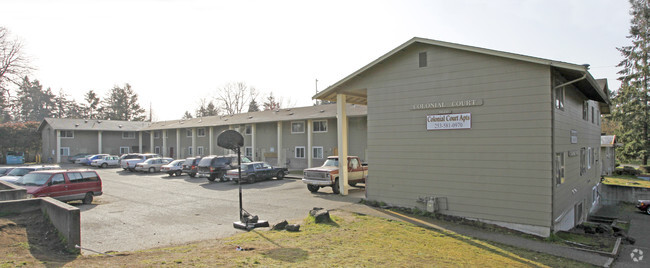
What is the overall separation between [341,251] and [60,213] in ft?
19.1

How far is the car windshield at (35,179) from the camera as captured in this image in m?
13.9

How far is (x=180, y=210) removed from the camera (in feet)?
43.3

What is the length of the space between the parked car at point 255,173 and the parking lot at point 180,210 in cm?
78

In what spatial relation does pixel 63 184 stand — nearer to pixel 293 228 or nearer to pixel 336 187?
pixel 293 228

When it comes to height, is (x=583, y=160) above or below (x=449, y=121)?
below

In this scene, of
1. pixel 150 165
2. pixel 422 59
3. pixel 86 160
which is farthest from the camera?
pixel 86 160

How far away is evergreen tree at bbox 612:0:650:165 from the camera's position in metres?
42.1

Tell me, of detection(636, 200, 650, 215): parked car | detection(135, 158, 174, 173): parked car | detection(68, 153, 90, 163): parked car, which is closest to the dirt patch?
detection(135, 158, 174, 173): parked car

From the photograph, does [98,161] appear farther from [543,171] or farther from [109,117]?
[109,117]

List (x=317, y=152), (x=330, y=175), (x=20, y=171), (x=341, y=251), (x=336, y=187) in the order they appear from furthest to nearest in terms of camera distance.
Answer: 1. (x=317, y=152)
2. (x=20, y=171)
3. (x=336, y=187)
4. (x=330, y=175)
5. (x=341, y=251)

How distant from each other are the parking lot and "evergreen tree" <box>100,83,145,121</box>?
240ft

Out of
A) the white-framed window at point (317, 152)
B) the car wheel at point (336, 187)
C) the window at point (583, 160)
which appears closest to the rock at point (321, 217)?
the car wheel at point (336, 187)

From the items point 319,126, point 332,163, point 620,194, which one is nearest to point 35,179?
point 332,163

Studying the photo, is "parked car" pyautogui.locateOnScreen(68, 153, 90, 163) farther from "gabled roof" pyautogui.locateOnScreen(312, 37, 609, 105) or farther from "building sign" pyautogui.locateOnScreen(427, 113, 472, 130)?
"building sign" pyautogui.locateOnScreen(427, 113, 472, 130)
